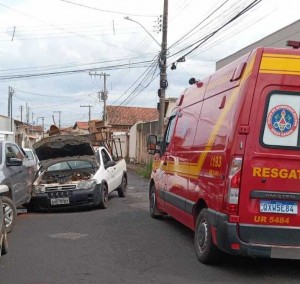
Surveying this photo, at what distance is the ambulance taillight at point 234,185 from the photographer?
19.3 feet

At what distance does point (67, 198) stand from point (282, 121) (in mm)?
7203

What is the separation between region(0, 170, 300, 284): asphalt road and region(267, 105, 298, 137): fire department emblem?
5.80 feet

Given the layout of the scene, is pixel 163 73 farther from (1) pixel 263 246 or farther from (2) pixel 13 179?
(1) pixel 263 246

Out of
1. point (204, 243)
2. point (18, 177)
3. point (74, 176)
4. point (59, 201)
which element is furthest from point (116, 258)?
point (74, 176)

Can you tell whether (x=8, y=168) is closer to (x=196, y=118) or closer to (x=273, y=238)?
(x=196, y=118)

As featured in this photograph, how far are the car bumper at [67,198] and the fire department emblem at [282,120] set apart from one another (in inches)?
273

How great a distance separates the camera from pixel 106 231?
9422 mm

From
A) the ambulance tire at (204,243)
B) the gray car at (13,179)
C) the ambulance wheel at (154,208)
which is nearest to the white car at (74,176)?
the gray car at (13,179)

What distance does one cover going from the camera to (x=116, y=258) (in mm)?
7203

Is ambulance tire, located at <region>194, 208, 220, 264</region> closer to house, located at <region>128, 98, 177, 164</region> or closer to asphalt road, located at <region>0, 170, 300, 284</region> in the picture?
asphalt road, located at <region>0, 170, 300, 284</region>

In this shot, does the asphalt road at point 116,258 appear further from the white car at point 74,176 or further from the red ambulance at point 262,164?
the white car at point 74,176

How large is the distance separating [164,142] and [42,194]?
3.66m

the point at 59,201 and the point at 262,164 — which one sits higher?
the point at 262,164

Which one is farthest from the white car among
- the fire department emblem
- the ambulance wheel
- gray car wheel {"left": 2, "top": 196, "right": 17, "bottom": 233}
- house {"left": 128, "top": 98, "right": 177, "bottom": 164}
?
house {"left": 128, "top": 98, "right": 177, "bottom": 164}
